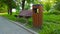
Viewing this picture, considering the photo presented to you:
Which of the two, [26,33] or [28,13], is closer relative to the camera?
[26,33]

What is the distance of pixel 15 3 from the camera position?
113ft

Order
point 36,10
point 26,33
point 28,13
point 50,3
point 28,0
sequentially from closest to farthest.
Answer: point 26,33
point 36,10
point 28,13
point 28,0
point 50,3

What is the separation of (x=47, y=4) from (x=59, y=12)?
62.8 feet

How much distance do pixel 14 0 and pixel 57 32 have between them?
2728 centimetres

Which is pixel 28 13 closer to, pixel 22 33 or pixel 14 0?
pixel 22 33

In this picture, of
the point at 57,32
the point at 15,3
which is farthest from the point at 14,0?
the point at 57,32

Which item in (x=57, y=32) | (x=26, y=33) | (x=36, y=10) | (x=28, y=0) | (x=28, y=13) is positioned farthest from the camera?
(x=28, y=0)

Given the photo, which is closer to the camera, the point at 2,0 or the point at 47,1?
the point at 2,0

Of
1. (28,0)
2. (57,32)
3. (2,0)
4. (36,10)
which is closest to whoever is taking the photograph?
(57,32)

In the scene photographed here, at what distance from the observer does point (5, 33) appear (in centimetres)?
1068

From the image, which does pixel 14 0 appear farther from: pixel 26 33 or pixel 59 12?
pixel 26 33

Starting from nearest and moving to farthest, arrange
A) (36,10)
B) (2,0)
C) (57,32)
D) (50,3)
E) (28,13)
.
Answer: (57,32)
(36,10)
(28,13)
(2,0)
(50,3)

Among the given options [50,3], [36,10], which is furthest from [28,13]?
[50,3]

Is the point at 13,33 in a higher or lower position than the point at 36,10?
lower
